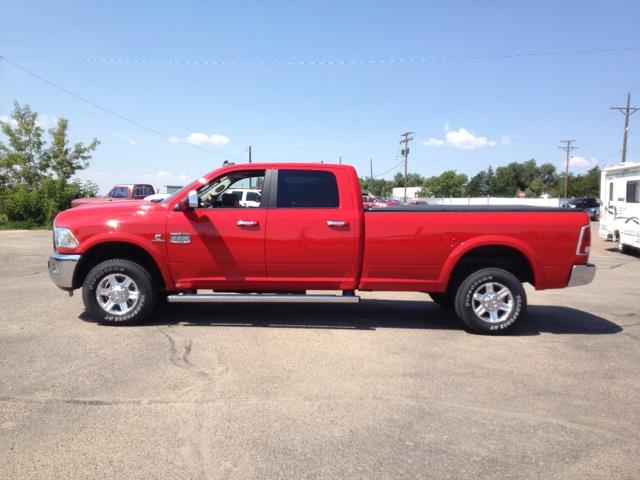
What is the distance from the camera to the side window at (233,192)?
20.5ft

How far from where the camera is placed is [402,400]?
4.13 metres

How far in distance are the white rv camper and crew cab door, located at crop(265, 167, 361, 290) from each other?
11.9m

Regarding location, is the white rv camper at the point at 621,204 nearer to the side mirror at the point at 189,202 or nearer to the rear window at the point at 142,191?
the side mirror at the point at 189,202

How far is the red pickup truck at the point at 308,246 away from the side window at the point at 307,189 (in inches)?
0.5

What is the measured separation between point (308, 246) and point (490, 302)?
228 cm

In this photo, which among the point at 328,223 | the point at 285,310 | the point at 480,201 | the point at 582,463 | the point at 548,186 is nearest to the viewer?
the point at 582,463

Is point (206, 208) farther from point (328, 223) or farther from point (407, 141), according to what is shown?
point (407, 141)

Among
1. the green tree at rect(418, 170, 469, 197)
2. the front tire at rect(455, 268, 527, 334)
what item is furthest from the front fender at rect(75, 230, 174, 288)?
the green tree at rect(418, 170, 469, 197)

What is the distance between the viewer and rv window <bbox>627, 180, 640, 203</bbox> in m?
14.5

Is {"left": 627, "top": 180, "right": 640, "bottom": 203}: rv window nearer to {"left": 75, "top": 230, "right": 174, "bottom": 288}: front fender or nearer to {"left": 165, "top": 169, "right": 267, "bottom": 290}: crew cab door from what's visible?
{"left": 165, "top": 169, "right": 267, "bottom": 290}: crew cab door

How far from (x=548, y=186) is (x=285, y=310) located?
A: 443ft

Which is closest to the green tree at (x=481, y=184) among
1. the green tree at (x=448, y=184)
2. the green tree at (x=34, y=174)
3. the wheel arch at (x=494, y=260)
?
the green tree at (x=448, y=184)

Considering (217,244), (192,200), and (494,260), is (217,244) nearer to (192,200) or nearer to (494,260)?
(192,200)

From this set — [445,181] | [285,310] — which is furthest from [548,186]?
[285,310]
